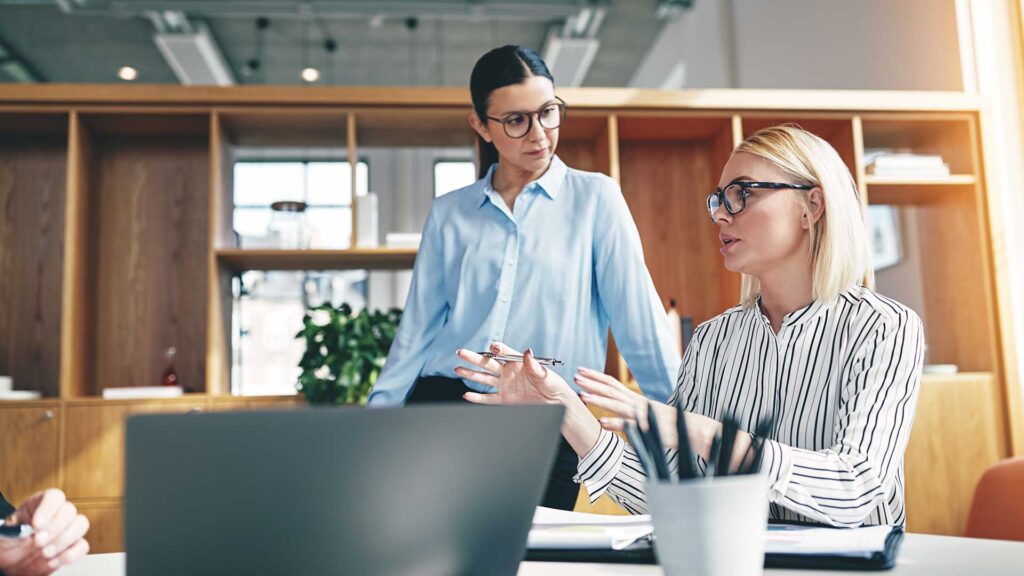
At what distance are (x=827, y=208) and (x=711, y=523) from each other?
0.94 metres

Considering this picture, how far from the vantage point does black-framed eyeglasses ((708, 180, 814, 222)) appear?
1.49m

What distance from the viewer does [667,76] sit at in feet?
22.8

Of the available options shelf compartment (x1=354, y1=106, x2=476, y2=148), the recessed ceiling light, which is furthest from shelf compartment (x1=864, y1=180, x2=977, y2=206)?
the recessed ceiling light

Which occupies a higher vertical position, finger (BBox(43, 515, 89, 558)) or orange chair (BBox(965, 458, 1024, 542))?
finger (BBox(43, 515, 89, 558))

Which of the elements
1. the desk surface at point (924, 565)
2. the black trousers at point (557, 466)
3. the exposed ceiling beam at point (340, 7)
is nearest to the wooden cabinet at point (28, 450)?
the black trousers at point (557, 466)

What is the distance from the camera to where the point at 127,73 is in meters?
7.89

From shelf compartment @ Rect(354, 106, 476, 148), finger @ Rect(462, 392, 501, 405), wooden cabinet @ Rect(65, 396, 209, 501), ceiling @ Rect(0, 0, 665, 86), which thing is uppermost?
ceiling @ Rect(0, 0, 665, 86)

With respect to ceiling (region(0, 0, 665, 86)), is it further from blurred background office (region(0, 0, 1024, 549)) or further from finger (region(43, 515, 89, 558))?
finger (region(43, 515, 89, 558))

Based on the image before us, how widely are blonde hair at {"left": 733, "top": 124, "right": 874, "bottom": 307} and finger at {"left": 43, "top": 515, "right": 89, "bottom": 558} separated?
3.57 ft

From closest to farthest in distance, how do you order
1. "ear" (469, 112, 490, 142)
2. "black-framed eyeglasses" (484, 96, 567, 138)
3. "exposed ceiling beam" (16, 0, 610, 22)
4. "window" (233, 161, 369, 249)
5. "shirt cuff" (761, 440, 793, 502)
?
"shirt cuff" (761, 440, 793, 502) < "black-framed eyeglasses" (484, 96, 567, 138) < "ear" (469, 112, 490, 142) < "exposed ceiling beam" (16, 0, 610, 22) < "window" (233, 161, 369, 249)

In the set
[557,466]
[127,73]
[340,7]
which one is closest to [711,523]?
[557,466]

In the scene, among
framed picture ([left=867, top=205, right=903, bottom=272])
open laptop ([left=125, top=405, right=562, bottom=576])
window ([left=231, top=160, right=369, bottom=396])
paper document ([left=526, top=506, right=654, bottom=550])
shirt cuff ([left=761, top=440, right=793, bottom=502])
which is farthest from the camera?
window ([left=231, top=160, right=369, bottom=396])

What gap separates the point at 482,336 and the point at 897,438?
3.40 ft

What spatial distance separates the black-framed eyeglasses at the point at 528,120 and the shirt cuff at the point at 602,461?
996 mm
